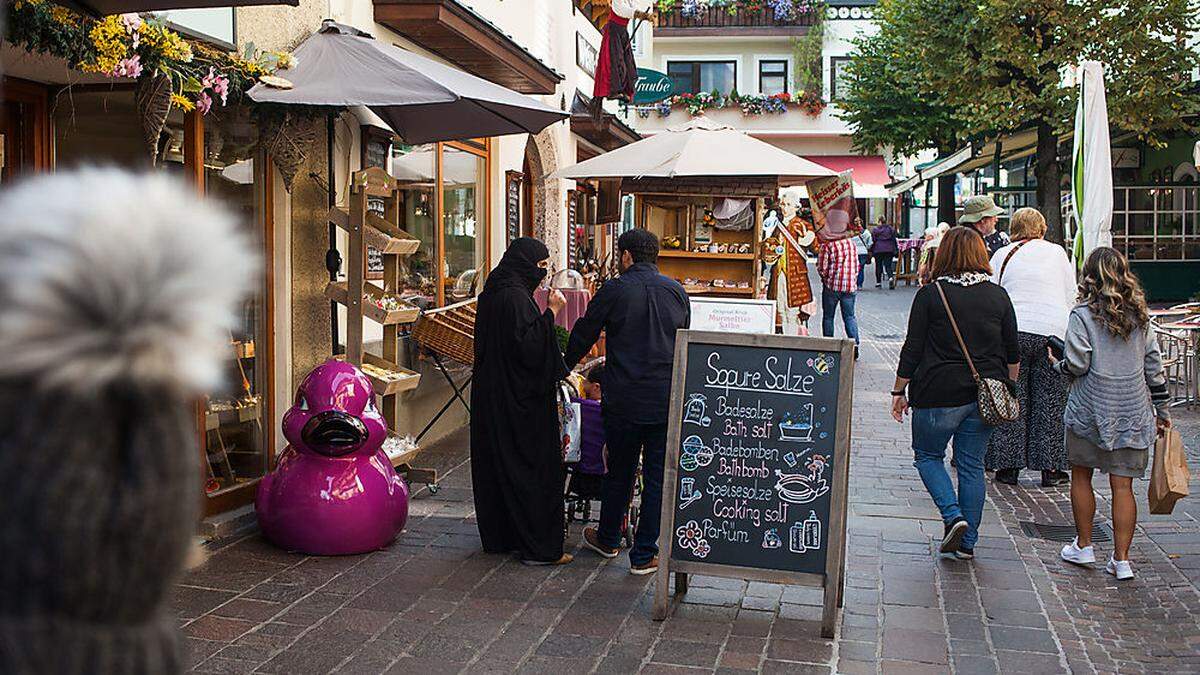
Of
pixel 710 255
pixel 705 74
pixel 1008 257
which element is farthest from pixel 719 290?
pixel 705 74

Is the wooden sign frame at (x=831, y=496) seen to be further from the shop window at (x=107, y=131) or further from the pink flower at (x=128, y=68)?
the shop window at (x=107, y=131)

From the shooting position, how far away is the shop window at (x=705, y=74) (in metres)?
44.4

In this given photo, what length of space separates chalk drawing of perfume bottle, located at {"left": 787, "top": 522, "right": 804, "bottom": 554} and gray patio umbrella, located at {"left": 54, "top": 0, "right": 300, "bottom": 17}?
296 cm

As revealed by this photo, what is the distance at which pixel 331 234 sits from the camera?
26.5 ft

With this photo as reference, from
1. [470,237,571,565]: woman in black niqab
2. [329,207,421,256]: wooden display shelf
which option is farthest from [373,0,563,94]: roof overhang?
[470,237,571,565]: woman in black niqab

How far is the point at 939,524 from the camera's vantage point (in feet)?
24.5

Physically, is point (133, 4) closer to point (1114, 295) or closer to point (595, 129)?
point (1114, 295)

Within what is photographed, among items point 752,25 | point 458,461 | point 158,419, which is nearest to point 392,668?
point 158,419

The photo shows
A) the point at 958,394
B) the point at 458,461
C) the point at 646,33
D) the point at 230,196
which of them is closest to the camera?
the point at 958,394

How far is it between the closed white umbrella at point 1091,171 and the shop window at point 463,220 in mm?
5061

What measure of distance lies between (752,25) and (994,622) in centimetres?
3934

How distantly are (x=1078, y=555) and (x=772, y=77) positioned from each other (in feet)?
128

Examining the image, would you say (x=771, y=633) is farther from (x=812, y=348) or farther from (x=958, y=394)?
(x=958, y=394)

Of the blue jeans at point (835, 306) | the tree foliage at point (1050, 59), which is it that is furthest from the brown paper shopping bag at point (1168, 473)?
the tree foliage at point (1050, 59)
